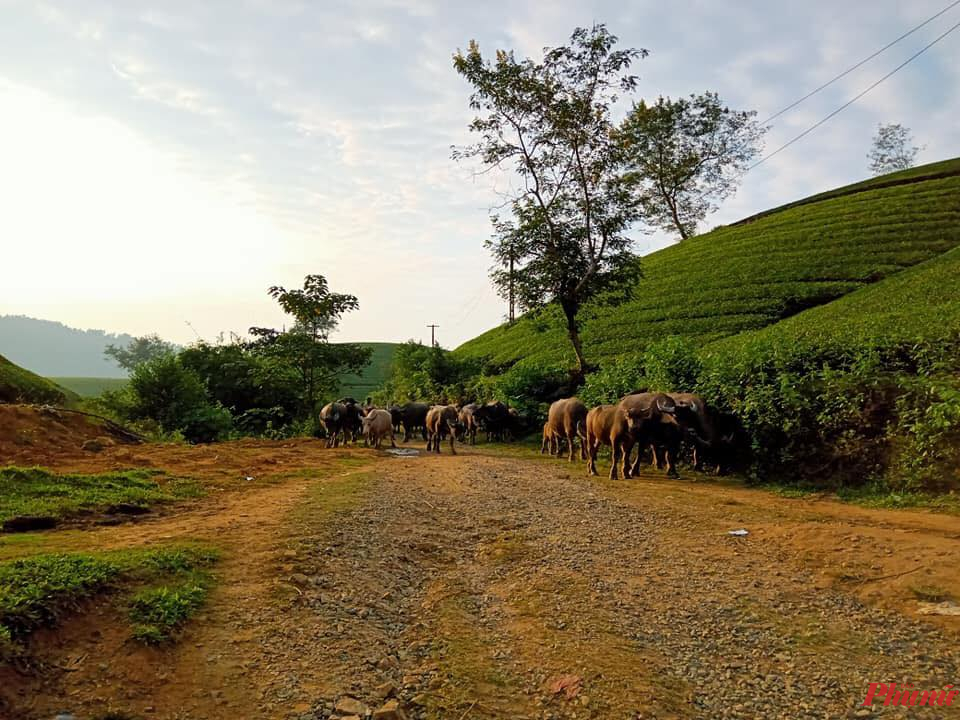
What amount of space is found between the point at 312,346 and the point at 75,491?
17.6 meters

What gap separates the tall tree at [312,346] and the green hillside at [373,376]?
33.0m

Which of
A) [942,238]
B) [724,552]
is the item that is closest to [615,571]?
[724,552]

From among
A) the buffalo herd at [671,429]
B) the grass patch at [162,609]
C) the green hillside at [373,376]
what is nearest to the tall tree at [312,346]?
the buffalo herd at [671,429]

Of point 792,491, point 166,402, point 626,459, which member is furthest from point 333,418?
point 792,491

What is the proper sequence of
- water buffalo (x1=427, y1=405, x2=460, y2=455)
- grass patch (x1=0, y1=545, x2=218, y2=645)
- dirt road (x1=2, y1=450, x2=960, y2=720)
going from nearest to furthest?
dirt road (x1=2, y1=450, x2=960, y2=720) < grass patch (x1=0, y1=545, x2=218, y2=645) < water buffalo (x1=427, y1=405, x2=460, y2=455)

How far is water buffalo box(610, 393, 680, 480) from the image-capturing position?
1355 centimetres

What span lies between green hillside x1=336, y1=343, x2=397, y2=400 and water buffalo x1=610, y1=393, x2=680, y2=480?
48.6m

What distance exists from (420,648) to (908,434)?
9.27 meters

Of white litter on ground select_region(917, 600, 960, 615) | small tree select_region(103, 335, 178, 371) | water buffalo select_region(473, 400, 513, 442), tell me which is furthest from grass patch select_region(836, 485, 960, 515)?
small tree select_region(103, 335, 178, 371)

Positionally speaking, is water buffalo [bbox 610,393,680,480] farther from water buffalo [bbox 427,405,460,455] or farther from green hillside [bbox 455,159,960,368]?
green hillside [bbox 455,159,960,368]

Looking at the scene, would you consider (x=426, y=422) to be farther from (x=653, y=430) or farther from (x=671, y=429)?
(x=671, y=429)

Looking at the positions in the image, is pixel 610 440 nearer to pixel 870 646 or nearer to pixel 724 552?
pixel 724 552

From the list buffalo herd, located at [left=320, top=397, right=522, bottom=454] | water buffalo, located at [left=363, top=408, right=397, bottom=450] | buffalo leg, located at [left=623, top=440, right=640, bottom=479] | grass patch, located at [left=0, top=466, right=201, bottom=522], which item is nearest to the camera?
grass patch, located at [left=0, top=466, right=201, bottom=522]

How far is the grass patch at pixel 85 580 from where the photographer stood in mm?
4648
